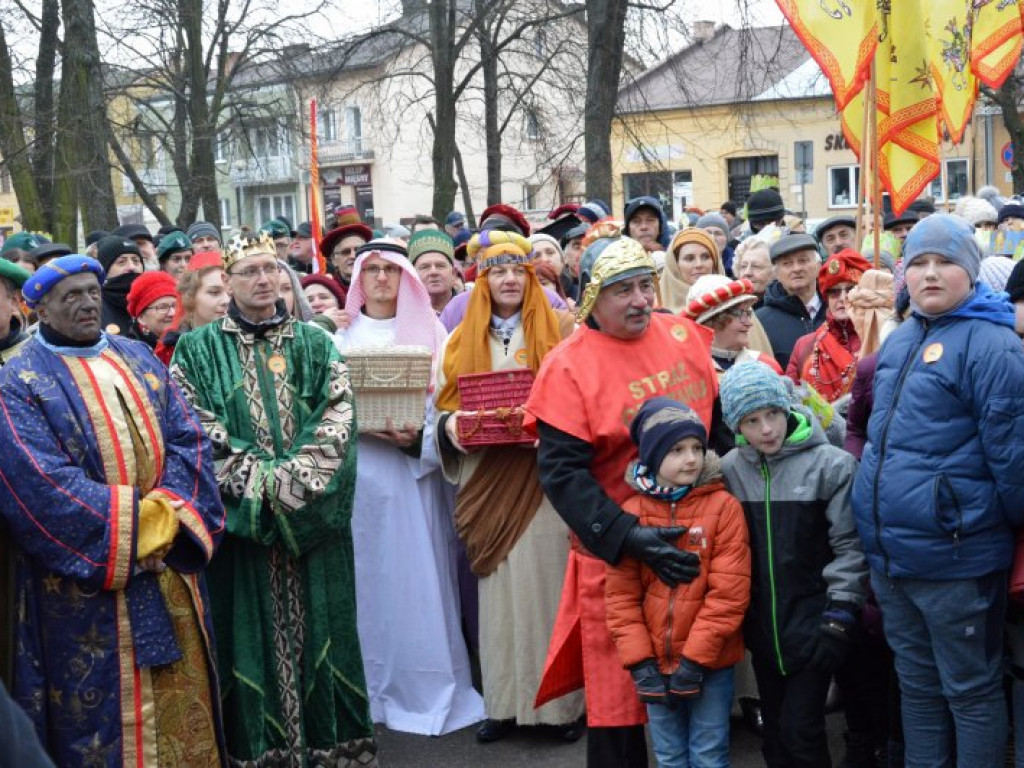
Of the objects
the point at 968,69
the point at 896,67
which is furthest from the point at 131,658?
the point at 968,69

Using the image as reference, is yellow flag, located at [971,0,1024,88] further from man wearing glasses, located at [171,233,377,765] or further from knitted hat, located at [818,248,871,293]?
man wearing glasses, located at [171,233,377,765]

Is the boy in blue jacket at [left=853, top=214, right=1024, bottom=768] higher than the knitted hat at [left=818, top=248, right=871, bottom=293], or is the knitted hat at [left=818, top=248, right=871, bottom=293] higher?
the knitted hat at [left=818, top=248, right=871, bottom=293]

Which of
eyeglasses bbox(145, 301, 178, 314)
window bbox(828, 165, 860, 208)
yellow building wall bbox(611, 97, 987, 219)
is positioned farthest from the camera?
window bbox(828, 165, 860, 208)

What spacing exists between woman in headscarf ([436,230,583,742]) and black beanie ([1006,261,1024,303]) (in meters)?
1.90

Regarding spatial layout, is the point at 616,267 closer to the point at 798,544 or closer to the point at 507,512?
the point at 798,544

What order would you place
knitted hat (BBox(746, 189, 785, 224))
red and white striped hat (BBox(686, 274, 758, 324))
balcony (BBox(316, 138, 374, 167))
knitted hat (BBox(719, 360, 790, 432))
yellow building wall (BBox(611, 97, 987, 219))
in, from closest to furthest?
knitted hat (BBox(719, 360, 790, 432))
red and white striped hat (BBox(686, 274, 758, 324))
knitted hat (BBox(746, 189, 785, 224))
yellow building wall (BBox(611, 97, 987, 219))
balcony (BBox(316, 138, 374, 167))

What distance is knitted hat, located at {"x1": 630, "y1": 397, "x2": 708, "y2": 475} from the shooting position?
4.01 metres

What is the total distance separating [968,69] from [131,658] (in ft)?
19.5

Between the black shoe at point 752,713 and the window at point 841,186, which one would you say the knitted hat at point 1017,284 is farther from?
the window at point 841,186

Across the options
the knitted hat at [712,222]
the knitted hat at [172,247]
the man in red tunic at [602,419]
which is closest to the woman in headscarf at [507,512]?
the man in red tunic at [602,419]

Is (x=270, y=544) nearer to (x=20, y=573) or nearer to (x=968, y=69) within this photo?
(x=20, y=573)

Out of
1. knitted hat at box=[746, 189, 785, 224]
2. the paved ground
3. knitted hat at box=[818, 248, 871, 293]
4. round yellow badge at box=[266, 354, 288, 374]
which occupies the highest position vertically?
knitted hat at box=[746, 189, 785, 224]

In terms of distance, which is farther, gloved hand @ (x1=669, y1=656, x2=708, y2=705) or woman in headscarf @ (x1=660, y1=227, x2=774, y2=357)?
woman in headscarf @ (x1=660, y1=227, x2=774, y2=357)

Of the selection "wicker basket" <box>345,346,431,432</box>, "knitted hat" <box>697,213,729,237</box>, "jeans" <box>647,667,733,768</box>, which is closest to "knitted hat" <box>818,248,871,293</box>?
"wicker basket" <box>345,346,431,432</box>
